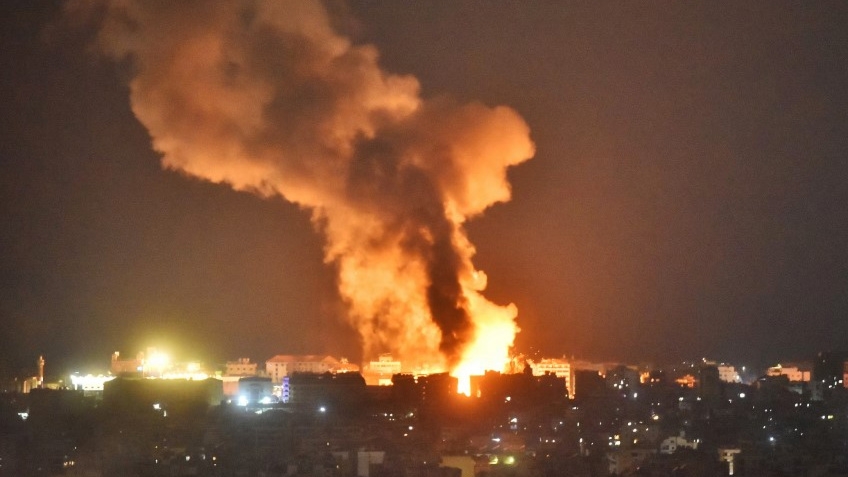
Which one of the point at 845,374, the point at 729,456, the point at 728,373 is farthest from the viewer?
the point at 728,373

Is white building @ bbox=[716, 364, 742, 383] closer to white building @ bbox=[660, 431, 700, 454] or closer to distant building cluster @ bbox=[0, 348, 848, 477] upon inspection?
distant building cluster @ bbox=[0, 348, 848, 477]

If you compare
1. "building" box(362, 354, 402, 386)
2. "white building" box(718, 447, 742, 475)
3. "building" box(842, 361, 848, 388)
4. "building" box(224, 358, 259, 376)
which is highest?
"building" box(224, 358, 259, 376)

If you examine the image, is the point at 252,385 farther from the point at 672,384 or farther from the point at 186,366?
the point at 672,384

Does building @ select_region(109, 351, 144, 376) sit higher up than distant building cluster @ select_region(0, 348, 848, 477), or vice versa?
building @ select_region(109, 351, 144, 376)

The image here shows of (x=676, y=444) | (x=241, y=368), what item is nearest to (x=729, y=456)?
(x=676, y=444)

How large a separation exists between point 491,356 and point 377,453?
1023 cm

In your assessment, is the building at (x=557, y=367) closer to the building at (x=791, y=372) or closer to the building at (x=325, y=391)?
the building at (x=325, y=391)

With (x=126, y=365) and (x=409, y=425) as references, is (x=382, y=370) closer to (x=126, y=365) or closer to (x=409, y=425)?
(x=409, y=425)

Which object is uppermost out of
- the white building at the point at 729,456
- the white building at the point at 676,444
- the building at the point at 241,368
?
Answer: the building at the point at 241,368

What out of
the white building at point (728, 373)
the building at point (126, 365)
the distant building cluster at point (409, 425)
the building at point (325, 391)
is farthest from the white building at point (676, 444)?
the white building at point (728, 373)

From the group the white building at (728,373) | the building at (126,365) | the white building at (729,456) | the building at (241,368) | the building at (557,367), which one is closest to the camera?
the white building at (729,456)

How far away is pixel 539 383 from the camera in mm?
26766

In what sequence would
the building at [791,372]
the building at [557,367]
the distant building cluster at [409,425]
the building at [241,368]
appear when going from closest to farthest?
the distant building cluster at [409,425] < the building at [557,367] < the building at [241,368] < the building at [791,372]

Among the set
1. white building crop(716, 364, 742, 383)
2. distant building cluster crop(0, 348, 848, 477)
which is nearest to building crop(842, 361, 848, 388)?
distant building cluster crop(0, 348, 848, 477)
